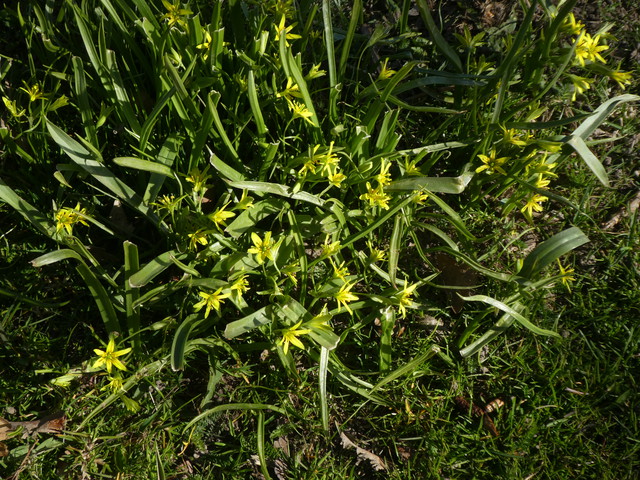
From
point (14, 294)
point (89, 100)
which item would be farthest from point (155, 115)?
point (14, 294)

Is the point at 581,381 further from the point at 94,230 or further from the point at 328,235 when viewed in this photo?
the point at 94,230

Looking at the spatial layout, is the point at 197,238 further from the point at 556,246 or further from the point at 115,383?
→ the point at 556,246

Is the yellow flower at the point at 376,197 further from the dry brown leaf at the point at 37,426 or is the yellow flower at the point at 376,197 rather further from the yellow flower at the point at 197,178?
the dry brown leaf at the point at 37,426

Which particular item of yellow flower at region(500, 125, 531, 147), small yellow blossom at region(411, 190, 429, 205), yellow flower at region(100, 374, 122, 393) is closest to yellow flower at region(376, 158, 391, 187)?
small yellow blossom at region(411, 190, 429, 205)

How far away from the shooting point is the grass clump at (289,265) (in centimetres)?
209

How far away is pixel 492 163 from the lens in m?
2.33

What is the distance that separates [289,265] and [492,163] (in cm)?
96

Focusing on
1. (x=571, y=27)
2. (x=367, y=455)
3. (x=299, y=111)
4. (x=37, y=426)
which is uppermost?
(x=571, y=27)

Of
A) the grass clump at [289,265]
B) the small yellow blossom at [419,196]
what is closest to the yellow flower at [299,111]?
the grass clump at [289,265]

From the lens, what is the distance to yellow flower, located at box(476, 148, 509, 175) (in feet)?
7.54

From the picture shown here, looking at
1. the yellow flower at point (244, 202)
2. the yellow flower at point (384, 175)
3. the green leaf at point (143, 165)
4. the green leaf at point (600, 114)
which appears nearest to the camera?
the green leaf at point (143, 165)

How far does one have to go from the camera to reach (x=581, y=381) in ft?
7.97

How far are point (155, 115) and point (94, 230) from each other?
735mm

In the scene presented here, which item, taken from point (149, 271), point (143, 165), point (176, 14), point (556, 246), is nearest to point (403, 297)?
point (556, 246)
